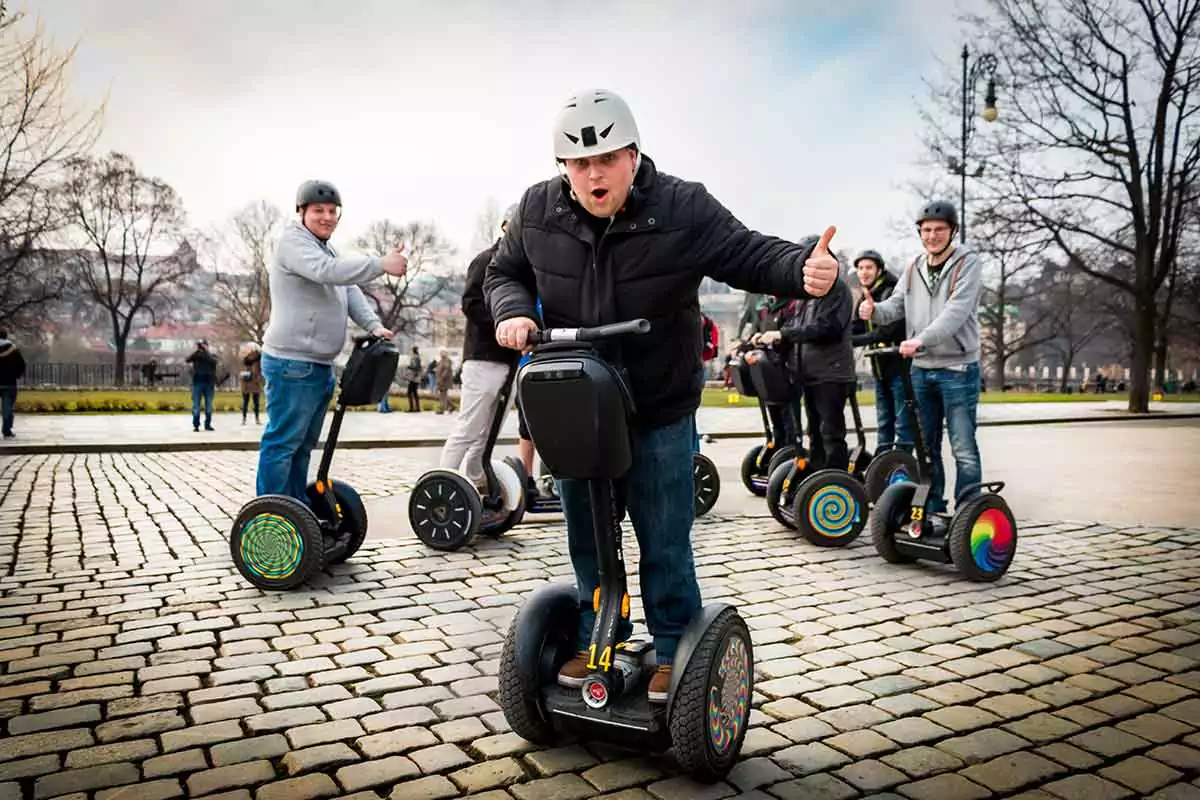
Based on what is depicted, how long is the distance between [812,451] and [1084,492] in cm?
351

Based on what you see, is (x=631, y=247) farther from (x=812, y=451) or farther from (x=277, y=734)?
(x=812, y=451)

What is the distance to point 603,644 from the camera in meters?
2.93

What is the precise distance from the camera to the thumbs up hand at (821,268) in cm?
275

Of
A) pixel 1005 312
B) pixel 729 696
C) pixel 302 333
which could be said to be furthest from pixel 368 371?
pixel 1005 312

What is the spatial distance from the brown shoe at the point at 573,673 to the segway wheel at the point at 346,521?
2.89m

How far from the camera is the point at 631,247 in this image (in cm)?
296

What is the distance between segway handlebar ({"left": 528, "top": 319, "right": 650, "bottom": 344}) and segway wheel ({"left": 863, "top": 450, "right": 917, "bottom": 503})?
5461 millimetres

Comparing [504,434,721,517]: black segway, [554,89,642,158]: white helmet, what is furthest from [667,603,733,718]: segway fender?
[504,434,721,517]: black segway

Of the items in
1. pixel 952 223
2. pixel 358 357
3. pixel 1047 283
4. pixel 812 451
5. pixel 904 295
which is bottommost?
pixel 812 451

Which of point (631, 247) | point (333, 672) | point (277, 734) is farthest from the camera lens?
point (333, 672)

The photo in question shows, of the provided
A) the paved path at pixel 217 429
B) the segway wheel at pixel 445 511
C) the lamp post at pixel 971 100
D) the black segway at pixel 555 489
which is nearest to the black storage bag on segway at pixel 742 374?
the black segway at pixel 555 489

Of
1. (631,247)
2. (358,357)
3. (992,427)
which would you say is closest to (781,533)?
(358,357)

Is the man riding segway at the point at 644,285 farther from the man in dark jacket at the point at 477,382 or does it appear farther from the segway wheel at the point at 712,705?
the man in dark jacket at the point at 477,382

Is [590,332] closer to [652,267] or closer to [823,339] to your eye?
[652,267]
